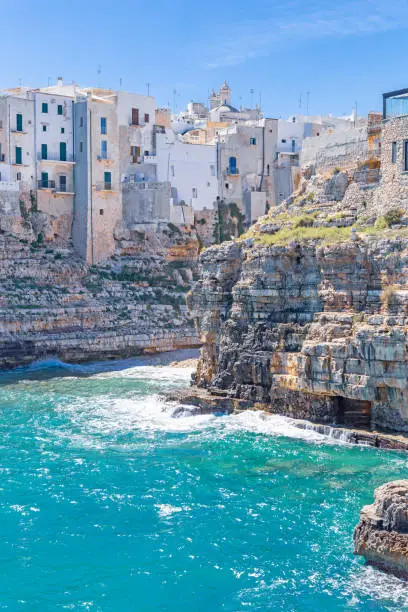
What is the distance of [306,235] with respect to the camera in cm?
3684

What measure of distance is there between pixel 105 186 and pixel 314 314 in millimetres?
30900

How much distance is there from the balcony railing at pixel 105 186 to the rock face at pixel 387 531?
4443 centimetres

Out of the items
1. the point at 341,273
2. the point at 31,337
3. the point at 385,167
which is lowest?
the point at 31,337

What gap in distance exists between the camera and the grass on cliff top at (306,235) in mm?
35594

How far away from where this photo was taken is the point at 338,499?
25969mm

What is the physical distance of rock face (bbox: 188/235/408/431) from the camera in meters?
32.2

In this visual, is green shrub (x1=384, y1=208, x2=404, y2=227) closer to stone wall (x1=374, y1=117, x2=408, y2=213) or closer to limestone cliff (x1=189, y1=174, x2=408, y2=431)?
limestone cliff (x1=189, y1=174, x2=408, y2=431)

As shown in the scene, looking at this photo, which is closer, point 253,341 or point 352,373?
point 352,373

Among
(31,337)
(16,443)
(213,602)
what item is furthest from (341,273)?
(31,337)

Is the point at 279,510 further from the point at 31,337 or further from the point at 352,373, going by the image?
the point at 31,337

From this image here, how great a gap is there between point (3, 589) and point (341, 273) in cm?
1939

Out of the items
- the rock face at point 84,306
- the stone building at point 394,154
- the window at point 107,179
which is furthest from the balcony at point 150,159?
the stone building at point 394,154

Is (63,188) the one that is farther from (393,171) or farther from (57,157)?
(393,171)

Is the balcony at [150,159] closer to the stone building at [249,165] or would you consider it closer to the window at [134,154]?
the window at [134,154]
